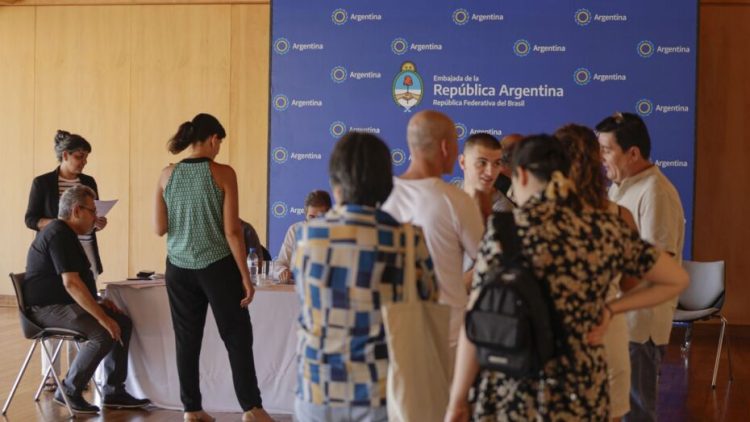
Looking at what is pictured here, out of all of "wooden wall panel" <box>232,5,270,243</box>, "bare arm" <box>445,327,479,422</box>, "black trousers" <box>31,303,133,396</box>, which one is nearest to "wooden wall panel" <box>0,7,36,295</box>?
"wooden wall panel" <box>232,5,270,243</box>

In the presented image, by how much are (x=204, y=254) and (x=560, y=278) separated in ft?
10.1

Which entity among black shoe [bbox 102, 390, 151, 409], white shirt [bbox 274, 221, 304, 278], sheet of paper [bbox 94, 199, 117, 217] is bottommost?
black shoe [bbox 102, 390, 151, 409]

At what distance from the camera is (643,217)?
4.20 m

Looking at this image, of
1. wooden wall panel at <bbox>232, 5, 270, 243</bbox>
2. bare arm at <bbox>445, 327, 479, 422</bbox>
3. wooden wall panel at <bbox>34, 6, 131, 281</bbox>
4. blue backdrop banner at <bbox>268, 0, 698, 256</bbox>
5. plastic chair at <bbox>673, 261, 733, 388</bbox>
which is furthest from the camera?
wooden wall panel at <bbox>34, 6, 131, 281</bbox>

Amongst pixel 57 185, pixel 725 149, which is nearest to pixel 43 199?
pixel 57 185

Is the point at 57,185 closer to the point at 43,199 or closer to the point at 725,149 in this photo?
Answer: the point at 43,199

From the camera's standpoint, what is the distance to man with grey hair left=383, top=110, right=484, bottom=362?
3.30 meters

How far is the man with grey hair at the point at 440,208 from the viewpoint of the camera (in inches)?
130

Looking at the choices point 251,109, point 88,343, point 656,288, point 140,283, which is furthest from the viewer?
point 251,109

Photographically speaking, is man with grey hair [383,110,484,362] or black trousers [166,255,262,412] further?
black trousers [166,255,262,412]

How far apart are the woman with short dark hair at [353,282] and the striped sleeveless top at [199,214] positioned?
2592 mm

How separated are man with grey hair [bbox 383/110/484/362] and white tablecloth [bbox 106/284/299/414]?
8.22 feet

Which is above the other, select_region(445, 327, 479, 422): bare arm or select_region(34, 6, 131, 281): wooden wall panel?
select_region(34, 6, 131, 281): wooden wall panel

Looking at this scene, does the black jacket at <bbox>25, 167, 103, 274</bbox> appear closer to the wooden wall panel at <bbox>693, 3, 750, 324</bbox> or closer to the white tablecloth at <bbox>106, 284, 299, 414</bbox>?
the white tablecloth at <bbox>106, 284, 299, 414</bbox>
